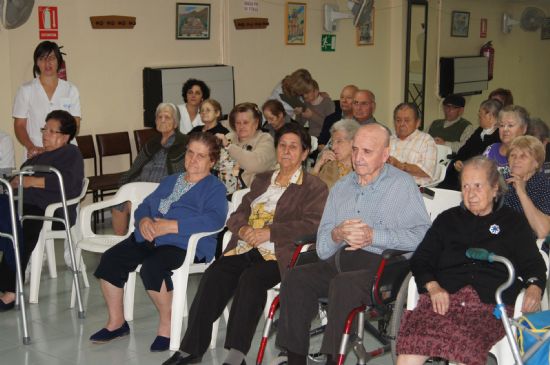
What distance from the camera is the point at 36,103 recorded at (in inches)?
239

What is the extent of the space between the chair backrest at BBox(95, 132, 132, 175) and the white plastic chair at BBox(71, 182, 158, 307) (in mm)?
2237

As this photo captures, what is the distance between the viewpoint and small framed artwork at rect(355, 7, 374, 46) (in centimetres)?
996

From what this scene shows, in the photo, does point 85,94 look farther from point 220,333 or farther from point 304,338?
point 304,338

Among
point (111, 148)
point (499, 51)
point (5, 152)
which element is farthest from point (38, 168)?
point (499, 51)

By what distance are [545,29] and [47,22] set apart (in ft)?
29.4

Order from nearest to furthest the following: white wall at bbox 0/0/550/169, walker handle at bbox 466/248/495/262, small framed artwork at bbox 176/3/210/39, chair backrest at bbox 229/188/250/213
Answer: walker handle at bbox 466/248/495/262 < chair backrest at bbox 229/188/250/213 < white wall at bbox 0/0/550/169 < small framed artwork at bbox 176/3/210/39

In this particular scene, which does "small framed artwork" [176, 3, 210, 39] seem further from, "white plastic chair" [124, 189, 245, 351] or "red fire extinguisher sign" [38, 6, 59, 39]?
"white plastic chair" [124, 189, 245, 351]

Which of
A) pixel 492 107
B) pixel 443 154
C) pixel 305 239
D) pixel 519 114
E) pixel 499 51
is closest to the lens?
pixel 305 239

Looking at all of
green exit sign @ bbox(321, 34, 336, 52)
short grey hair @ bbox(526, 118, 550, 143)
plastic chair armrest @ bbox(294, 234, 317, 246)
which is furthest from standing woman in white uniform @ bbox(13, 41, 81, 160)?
green exit sign @ bbox(321, 34, 336, 52)

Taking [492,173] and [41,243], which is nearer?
[492,173]

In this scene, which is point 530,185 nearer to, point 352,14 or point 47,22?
point 47,22

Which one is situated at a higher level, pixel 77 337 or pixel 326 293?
pixel 326 293

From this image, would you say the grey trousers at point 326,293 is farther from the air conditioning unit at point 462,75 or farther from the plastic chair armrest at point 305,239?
the air conditioning unit at point 462,75

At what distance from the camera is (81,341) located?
445 cm
